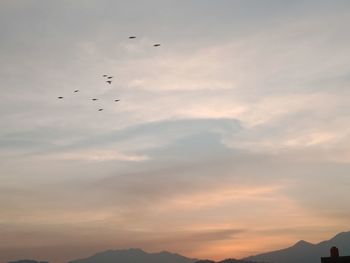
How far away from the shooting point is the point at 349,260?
80000 millimetres

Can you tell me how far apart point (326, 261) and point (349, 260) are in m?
4.17

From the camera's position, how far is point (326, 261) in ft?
273
